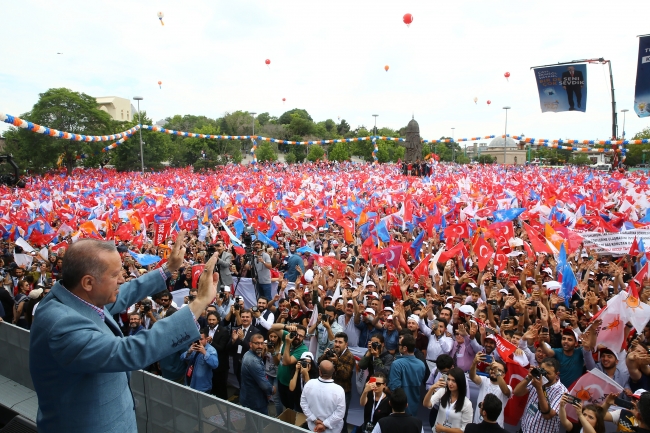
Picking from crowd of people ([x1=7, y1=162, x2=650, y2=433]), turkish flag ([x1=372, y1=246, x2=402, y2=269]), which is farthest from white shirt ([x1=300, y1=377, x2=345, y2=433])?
turkish flag ([x1=372, y1=246, x2=402, y2=269])

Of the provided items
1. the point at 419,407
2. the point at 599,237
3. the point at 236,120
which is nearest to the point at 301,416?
the point at 419,407

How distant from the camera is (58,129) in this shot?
136ft

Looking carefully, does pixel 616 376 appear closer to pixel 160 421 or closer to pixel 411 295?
pixel 411 295

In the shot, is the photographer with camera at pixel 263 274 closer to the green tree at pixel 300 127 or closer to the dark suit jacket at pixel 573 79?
the dark suit jacket at pixel 573 79

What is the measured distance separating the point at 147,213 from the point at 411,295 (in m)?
9.66

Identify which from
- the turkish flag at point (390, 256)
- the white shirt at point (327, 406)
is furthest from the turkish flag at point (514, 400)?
the turkish flag at point (390, 256)

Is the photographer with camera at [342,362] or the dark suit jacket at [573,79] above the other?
the dark suit jacket at [573,79]

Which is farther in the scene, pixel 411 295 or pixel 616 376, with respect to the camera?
pixel 411 295

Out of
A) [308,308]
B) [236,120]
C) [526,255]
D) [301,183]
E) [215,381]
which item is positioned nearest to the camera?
[215,381]

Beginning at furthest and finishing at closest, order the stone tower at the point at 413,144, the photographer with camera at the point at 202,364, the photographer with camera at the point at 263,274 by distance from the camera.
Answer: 1. the stone tower at the point at 413,144
2. the photographer with camera at the point at 263,274
3. the photographer with camera at the point at 202,364

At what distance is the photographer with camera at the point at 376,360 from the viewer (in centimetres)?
515

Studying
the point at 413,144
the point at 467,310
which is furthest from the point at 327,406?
the point at 413,144

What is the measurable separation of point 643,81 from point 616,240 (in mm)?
16883

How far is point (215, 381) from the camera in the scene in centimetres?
585
